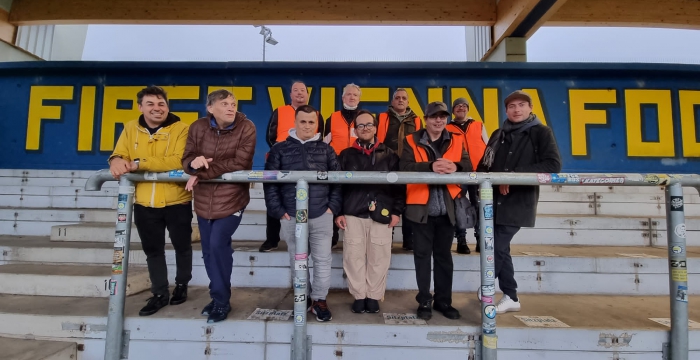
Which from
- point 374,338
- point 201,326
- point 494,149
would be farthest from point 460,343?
point 201,326

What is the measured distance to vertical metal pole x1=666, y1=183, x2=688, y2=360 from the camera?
77.7 inches

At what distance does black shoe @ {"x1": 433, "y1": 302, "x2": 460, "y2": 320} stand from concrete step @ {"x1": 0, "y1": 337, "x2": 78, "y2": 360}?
2.65 meters

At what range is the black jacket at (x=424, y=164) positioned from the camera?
96.5 inches

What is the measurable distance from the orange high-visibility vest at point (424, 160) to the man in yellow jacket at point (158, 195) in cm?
176

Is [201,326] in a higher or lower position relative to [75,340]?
higher

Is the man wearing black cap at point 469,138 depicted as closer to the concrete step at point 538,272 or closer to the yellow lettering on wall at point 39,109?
the concrete step at point 538,272

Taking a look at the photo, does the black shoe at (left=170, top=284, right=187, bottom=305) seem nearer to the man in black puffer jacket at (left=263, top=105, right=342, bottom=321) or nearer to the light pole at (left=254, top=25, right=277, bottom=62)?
the man in black puffer jacket at (left=263, top=105, right=342, bottom=321)

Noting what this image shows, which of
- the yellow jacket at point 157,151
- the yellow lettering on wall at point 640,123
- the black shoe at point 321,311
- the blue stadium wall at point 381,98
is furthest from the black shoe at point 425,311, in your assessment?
the yellow lettering on wall at point 640,123

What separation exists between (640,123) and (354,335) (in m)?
7.02

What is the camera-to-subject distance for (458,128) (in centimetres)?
360

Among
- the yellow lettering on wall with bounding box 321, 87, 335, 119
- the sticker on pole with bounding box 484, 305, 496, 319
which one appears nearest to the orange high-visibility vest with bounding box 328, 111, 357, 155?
the sticker on pole with bounding box 484, 305, 496, 319

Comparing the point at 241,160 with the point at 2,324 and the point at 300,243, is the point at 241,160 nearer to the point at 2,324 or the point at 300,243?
the point at 300,243

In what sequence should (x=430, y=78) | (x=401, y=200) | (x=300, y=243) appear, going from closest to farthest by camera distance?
(x=300, y=243) < (x=401, y=200) < (x=430, y=78)

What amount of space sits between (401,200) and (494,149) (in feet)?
3.09
